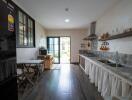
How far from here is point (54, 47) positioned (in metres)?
8.34

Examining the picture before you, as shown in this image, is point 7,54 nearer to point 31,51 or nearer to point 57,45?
point 31,51

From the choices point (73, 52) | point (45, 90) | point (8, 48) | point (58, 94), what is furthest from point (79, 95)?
point (73, 52)

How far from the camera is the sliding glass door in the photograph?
328 inches

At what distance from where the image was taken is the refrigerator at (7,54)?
1.17 m

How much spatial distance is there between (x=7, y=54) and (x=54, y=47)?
707cm

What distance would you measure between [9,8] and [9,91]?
102cm

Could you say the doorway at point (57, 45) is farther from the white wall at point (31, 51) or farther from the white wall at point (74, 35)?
the white wall at point (31, 51)

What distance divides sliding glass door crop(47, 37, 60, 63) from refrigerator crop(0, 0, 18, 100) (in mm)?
6874

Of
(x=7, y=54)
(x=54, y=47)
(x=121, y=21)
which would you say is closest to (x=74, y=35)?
(x=54, y=47)

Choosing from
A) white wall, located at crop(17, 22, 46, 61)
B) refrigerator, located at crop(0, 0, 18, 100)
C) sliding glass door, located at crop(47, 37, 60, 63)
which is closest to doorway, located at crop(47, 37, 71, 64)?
sliding glass door, located at crop(47, 37, 60, 63)

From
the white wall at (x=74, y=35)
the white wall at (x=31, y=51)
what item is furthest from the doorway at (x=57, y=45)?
the white wall at (x=31, y=51)

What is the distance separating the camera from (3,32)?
1194mm

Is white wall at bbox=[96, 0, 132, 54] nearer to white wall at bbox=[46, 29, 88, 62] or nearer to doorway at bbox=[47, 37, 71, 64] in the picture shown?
white wall at bbox=[46, 29, 88, 62]

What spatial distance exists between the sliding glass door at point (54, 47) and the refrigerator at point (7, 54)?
687 centimetres
